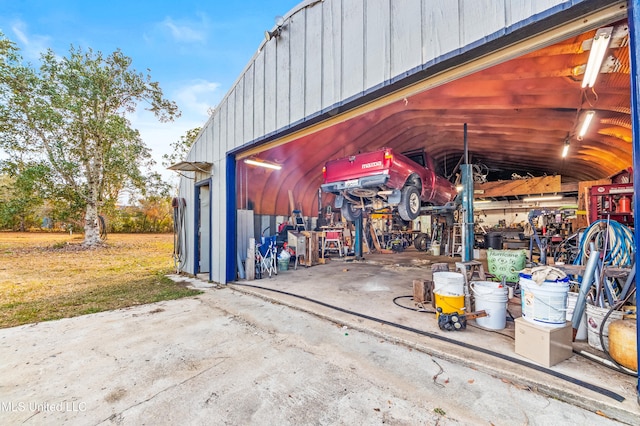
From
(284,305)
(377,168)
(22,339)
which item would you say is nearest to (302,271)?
(284,305)

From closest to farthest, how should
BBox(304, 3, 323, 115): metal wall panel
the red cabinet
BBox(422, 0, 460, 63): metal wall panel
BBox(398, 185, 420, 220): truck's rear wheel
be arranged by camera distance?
BBox(422, 0, 460, 63): metal wall panel → BBox(304, 3, 323, 115): metal wall panel → the red cabinet → BBox(398, 185, 420, 220): truck's rear wheel

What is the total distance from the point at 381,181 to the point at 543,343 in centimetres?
297

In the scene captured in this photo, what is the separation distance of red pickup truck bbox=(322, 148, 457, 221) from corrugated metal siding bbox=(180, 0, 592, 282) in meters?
1.55

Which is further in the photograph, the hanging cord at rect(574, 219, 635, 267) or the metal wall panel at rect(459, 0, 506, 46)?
the hanging cord at rect(574, 219, 635, 267)

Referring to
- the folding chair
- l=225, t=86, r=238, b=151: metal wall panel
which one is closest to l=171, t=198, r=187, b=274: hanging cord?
the folding chair

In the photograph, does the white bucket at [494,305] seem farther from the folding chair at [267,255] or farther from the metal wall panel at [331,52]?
the folding chair at [267,255]

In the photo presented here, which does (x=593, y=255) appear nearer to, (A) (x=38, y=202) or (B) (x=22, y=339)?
(B) (x=22, y=339)

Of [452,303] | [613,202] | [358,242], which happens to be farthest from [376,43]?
[358,242]

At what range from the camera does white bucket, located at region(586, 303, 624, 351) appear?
2311 millimetres

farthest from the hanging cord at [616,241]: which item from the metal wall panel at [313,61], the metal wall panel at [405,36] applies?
the metal wall panel at [313,61]

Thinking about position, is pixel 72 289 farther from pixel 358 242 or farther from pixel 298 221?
pixel 358 242

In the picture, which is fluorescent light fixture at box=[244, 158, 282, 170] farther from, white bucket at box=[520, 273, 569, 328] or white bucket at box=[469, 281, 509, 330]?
white bucket at box=[520, 273, 569, 328]

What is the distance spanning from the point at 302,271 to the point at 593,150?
7.86 metres

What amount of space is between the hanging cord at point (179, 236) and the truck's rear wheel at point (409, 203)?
5.43 metres
